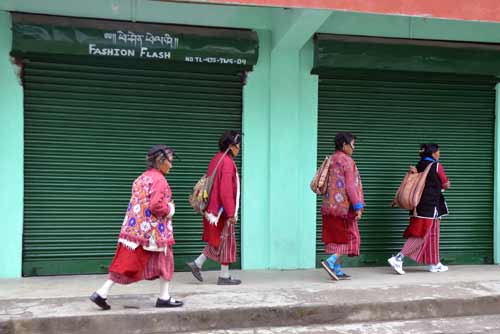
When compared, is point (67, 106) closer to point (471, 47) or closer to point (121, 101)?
point (121, 101)

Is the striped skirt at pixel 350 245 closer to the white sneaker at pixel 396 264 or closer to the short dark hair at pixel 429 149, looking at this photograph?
the white sneaker at pixel 396 264

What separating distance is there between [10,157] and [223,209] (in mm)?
2397

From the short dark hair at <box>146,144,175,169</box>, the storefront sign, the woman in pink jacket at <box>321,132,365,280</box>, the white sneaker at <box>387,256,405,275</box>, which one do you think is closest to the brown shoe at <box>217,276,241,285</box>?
the woman in pink jacket at <box>321,132,365,280</box>

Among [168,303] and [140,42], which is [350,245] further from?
[140,42]

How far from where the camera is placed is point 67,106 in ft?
21.1

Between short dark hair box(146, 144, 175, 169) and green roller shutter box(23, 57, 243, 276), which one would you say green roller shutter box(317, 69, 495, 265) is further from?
short dark hair box(146, 144, 175, 169)

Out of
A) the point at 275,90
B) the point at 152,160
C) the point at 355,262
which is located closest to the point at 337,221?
the point at 355,262

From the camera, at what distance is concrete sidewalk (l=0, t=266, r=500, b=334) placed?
4.69 metres

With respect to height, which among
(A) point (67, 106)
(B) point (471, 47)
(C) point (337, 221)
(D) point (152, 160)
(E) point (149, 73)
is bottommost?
(C) point (337, 221)

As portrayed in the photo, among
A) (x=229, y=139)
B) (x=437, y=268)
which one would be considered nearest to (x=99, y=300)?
(x=229, y=139)

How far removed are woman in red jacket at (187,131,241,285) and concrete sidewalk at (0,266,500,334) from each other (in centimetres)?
31

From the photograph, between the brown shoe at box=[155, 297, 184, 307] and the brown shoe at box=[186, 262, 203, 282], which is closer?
the brown shoe at box=[155, 297, 184, 307]

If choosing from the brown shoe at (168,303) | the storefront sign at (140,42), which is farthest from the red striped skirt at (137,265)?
the storefront sign at (140,42)

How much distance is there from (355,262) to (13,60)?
4651 mm
